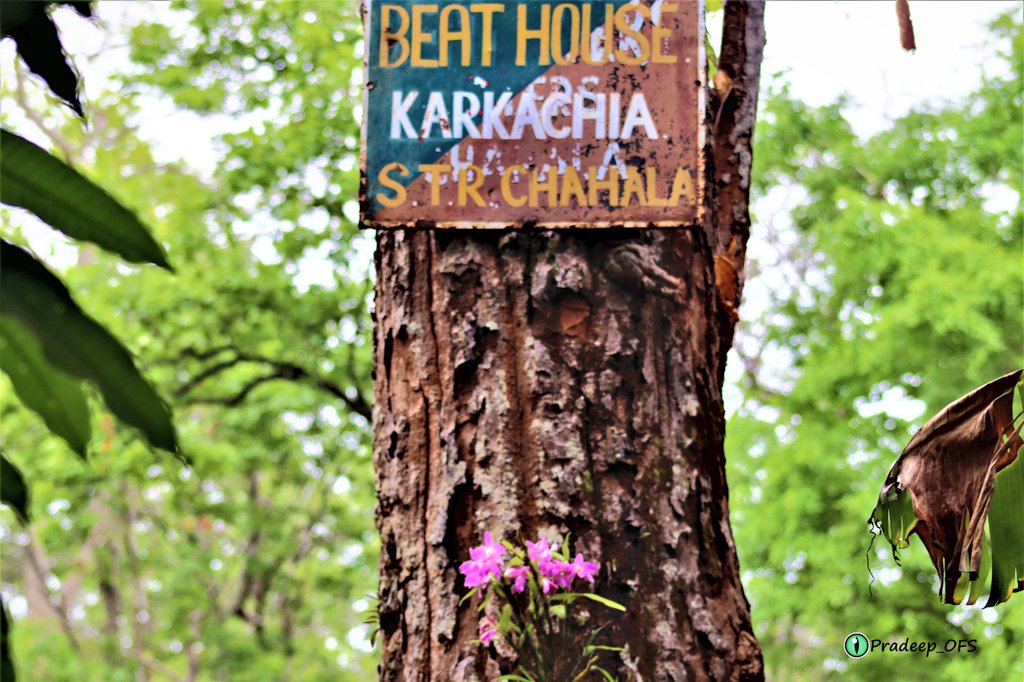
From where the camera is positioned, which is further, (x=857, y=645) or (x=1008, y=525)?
(x=857, y=645)

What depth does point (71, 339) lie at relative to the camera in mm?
741

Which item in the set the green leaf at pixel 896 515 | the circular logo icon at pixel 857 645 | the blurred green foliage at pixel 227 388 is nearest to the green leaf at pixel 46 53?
the green leaf at pixel 896 515

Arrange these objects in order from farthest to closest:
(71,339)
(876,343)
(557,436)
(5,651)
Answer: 1. (876,343)
2. (557,436)
3. (5,651)
4. (71,339)

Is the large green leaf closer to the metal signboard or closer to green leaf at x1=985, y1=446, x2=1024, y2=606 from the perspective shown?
the metal signboard

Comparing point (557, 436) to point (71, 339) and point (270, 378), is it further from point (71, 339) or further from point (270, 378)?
point (270, 378)

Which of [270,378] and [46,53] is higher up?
[46,53]

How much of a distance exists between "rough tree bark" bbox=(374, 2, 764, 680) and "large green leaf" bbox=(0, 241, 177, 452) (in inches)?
33.4

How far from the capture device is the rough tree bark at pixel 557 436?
5.08 feet

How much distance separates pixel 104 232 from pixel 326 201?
21.4 ft

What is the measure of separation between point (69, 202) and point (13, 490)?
0.85 ft

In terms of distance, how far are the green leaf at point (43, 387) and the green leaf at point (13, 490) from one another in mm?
178

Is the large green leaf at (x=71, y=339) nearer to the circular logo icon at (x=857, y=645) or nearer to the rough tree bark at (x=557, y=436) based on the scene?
the rough tree bark at (x=557, y=436)

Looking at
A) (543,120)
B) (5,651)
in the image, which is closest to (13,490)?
(5,651)

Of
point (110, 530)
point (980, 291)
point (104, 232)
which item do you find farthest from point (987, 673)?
point (110, 530)
